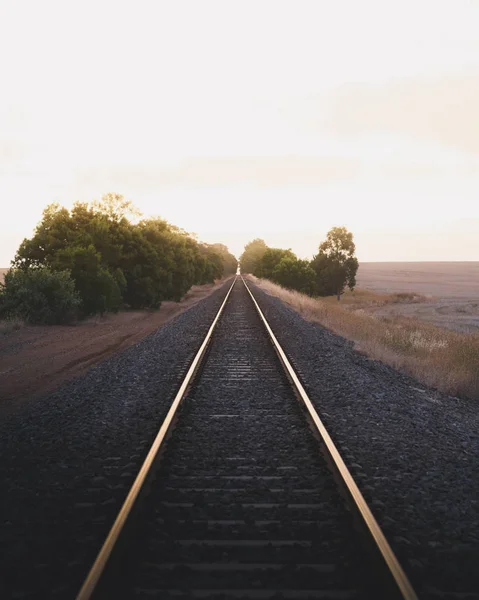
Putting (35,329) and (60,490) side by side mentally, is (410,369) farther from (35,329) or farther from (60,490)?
(35,329)

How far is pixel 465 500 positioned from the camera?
4707mm

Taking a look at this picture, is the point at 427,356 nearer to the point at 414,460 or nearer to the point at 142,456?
the point at 414,460

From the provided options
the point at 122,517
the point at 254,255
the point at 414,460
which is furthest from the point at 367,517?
the point at 254,255

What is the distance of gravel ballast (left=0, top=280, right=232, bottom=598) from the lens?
3520 mm

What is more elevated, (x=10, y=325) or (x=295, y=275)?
(x=295, y=275)

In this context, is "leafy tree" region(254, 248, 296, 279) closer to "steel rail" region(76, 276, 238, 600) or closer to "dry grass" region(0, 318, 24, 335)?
"dry grass" region(0, 318, 24, 335)

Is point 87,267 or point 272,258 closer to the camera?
point 87,267

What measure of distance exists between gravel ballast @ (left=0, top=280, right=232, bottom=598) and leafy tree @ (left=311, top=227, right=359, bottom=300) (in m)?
62.3

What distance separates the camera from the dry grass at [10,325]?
18.8m

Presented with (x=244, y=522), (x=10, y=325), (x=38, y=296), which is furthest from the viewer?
(x=38, y=296)

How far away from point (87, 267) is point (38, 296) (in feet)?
13.0

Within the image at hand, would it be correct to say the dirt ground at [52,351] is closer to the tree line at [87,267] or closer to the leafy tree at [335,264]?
the tree line at [87,267]

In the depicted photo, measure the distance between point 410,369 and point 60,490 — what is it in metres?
9.05

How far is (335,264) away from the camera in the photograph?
237ft
